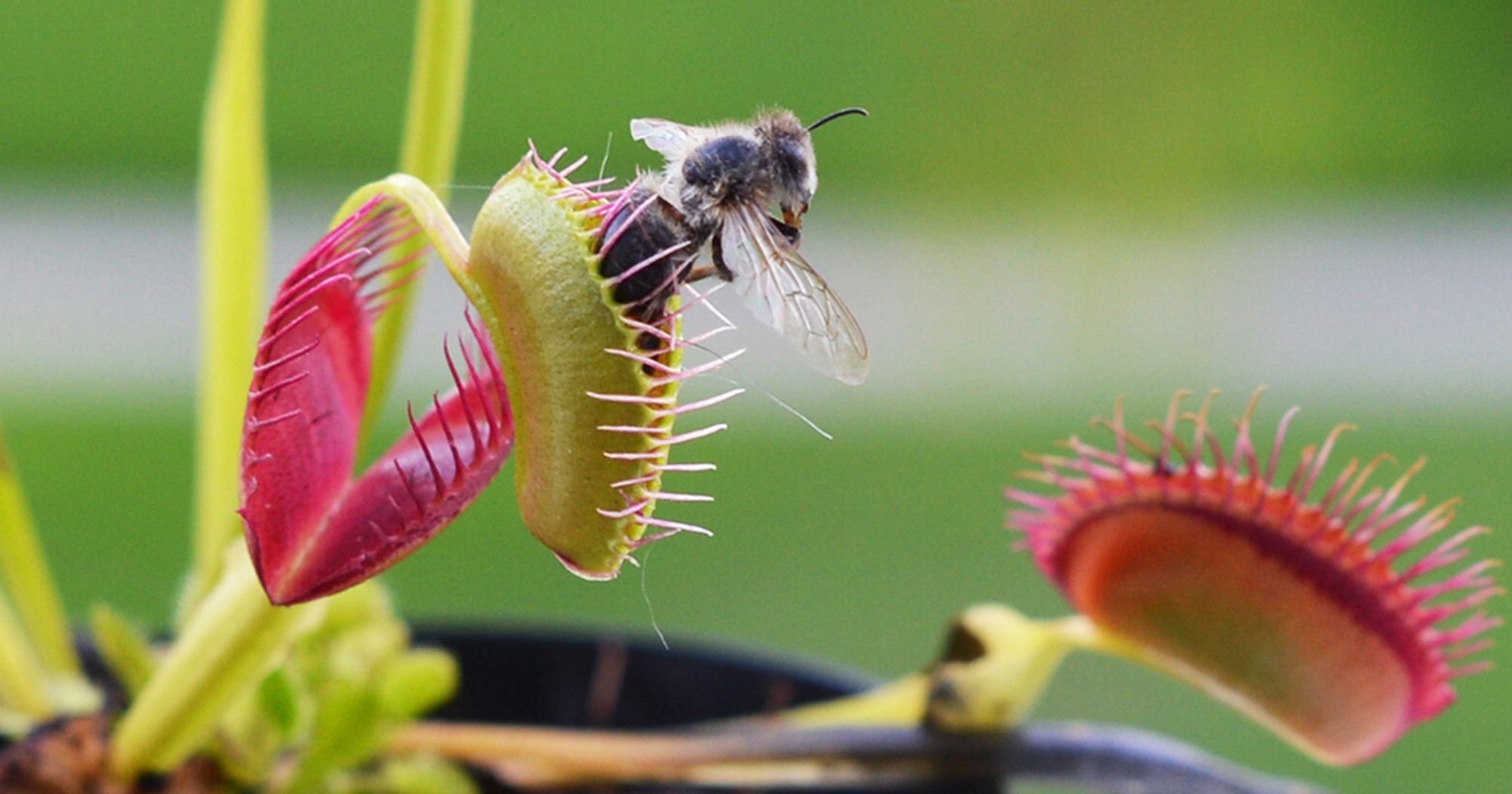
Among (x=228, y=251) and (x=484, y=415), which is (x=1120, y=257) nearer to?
(x=228, y=251)

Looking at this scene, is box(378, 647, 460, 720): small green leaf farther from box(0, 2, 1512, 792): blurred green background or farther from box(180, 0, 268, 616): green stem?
box(0, 2, 1512, 792): blurred green background

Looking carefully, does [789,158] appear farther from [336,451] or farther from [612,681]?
[612,681]

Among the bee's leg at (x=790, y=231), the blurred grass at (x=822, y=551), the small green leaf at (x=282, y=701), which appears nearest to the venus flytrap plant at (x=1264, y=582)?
the bee's leg at (x=790, y=231)

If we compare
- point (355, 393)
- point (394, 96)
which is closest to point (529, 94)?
point (394, 96)

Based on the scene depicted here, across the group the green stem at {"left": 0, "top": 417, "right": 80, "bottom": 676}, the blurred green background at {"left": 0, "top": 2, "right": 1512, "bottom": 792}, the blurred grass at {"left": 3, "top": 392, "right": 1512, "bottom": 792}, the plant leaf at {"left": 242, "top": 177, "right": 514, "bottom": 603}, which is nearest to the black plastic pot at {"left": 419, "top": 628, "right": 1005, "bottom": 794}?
the green stem at {"left": 0, "top": 417, "right": 80, "bottom": 676}

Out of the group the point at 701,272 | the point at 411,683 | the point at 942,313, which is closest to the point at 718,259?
the point at 701,272

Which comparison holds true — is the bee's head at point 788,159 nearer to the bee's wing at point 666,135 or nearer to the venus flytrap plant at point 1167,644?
the bee's wing at point 666,135
